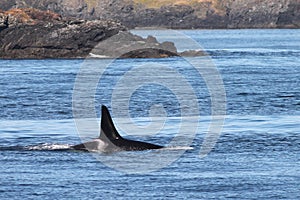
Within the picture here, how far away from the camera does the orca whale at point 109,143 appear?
22.3 m

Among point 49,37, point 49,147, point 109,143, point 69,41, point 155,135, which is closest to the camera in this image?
point 109,143

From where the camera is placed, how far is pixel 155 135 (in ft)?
86.5

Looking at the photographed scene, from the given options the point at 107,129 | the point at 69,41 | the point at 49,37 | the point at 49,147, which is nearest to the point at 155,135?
the point at 107,129

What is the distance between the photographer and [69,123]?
1164 inches

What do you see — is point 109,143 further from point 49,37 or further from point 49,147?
point 49,37

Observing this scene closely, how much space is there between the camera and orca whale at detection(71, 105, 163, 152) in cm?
2231

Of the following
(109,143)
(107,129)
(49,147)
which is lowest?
(49,147)

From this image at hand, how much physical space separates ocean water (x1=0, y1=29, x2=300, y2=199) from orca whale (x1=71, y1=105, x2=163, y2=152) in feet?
1.20

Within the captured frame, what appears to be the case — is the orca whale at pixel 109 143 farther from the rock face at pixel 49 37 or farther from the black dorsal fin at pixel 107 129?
the rock face at pixel 49 37

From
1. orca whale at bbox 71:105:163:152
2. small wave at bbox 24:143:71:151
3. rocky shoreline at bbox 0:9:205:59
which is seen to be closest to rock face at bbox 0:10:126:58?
rocky shoreline at bbox 0:9:205:59

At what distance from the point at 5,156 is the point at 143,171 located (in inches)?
168

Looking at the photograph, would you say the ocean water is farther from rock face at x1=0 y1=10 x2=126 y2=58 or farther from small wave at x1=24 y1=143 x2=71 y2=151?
rock face at x1=0 y1=10 x2=126 y2=58

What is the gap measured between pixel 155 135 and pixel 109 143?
4092mm

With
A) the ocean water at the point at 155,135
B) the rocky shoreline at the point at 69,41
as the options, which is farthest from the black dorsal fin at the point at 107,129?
the rocky shoreline at the point at 69,41
